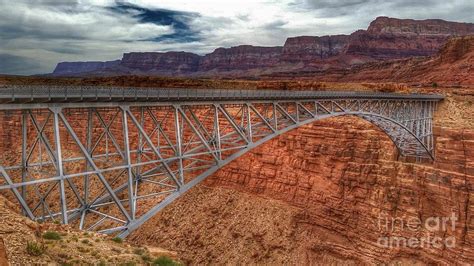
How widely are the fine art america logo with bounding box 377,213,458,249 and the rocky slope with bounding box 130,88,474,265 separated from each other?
10 cm

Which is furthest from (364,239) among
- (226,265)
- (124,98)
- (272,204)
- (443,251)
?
(124,98)

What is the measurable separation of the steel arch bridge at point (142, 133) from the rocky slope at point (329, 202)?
Answer: 2787 millimetres

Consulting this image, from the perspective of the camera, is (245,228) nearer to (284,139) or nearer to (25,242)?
(284,139)

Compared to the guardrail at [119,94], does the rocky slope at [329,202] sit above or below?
below

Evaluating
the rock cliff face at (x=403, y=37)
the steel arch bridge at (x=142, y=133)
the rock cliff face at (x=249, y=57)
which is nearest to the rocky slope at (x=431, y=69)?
the steel arch bridge at (x=142, y=133)

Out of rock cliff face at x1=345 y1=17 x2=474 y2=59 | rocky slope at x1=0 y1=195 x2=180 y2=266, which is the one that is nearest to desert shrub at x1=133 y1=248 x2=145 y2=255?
rocky slope at x1=0 y1=195 x2=180 y2=266

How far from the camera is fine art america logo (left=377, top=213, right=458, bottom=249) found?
29266mm

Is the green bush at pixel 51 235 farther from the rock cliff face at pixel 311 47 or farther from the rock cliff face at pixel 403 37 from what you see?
the rock cliff face at pixel 311 47

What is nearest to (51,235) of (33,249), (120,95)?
(33,249)

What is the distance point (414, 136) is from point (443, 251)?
10854 mm

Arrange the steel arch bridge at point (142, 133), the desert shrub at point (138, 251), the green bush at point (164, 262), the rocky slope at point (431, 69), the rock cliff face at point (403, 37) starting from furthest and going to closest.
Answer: the rock cliff face at point (403, 37), the rocky slope at point (431, 69), the steel arch bridge at point (142, 133), the desert shrub at point (138, 251), the green bush at point (164, 262)

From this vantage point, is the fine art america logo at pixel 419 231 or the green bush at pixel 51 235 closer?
the green bush at pixel 51 235

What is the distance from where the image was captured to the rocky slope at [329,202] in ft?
100

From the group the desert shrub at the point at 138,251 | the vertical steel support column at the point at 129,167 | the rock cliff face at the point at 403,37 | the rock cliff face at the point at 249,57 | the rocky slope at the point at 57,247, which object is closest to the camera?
the rocky slope at the point at 57,247
